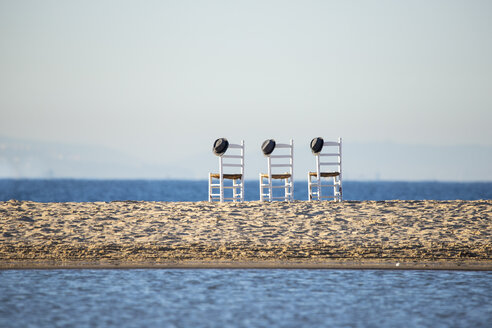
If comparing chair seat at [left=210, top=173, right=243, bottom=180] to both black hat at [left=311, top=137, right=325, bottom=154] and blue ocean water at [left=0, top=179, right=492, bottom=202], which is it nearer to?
black hat at [left=311, top=137, right=325, bottom=154]

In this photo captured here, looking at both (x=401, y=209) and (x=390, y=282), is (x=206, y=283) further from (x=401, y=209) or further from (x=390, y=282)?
(x=401, y=209)

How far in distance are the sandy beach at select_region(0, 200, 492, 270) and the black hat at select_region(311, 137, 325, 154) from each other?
191 centimetres

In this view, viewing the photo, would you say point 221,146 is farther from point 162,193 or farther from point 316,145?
point 162,193

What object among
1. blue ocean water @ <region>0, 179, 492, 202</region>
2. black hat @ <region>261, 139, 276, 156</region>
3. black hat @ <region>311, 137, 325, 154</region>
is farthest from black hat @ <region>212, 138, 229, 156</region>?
blue ocean water @ <region>0, 179, 492, 202</region>

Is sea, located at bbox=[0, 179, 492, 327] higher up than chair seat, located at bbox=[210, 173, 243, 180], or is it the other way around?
chair seat, located at bbox=[210, 173, 243, 180]

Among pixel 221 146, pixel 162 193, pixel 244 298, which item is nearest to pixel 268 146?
pixel 221 146

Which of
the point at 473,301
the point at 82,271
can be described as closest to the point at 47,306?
the point at 82,271

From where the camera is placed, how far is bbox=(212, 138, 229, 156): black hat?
14531mm

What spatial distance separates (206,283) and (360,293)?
6.70ft

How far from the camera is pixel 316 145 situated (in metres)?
15.2

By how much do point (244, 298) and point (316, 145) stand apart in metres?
8.17

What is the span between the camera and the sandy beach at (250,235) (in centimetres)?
988

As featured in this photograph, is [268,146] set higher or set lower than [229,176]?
higher

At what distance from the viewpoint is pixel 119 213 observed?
12.8 m
